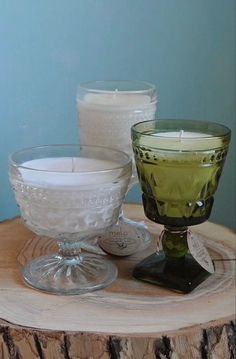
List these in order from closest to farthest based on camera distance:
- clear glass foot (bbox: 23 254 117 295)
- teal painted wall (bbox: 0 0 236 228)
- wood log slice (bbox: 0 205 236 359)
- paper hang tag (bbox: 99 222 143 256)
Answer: wood log slice (bbox: 0 205 236 359) → clear glass foot (bbox: 23 254 117 295) → paper hang tag (bbox: 99 222 143 256) → teal painted wall (bbox: 0 0 236 228)

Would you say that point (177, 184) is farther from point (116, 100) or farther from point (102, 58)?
point (102, 58)

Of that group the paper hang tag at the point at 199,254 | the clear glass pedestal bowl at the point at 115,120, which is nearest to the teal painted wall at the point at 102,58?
the clear glass pedestal bowl at the point at 115,120

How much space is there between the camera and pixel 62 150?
3.04ft

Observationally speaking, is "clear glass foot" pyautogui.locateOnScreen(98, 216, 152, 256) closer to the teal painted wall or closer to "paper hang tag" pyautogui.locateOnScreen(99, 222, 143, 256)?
"paper hang tag" pyautogui.locateOnScreen(99, 222, 143, 256)

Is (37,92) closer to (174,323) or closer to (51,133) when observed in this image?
(51,133)

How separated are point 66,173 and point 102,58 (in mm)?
539

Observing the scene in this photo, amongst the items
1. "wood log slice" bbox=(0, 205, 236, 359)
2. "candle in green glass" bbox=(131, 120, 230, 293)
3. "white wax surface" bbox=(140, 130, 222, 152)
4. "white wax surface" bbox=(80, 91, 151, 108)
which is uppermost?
"white wax surface" bbox=(80, 91, 151, 108)

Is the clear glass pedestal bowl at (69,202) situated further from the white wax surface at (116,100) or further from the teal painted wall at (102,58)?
the teal painted wall at (102,58)

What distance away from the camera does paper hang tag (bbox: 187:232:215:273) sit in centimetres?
89

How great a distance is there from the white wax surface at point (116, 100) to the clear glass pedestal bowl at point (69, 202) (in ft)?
0.26

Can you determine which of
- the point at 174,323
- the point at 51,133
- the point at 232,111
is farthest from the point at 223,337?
the point at 232,111

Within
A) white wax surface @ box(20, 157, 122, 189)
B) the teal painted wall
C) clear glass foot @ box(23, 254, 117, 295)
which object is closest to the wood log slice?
clear glass foot @ box(23, 254, 117, 295)

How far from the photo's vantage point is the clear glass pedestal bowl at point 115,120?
941 millimetres

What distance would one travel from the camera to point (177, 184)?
84 cm
